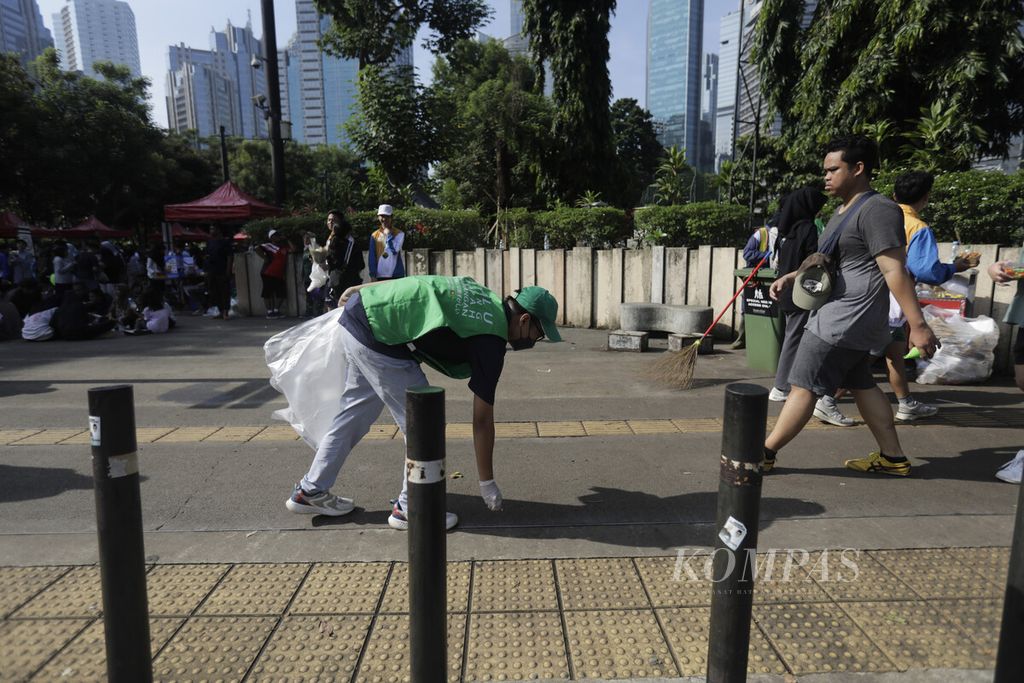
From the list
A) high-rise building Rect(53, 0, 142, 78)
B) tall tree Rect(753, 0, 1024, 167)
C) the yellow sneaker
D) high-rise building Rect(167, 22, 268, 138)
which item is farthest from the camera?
high-rise building Rect(53, 0, 142, 78)

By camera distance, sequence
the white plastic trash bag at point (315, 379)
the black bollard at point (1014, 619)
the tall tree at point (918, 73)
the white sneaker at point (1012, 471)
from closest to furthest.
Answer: the black bollard at point (1014, 619), the white plastic trash bag at point (315, 379), the white sneaker at point (1012, 471), the tall tree at point (918, 73)

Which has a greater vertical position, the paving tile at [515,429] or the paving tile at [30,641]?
the paving tile at [30,641]

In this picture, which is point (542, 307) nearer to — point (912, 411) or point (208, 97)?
point (912, 411)

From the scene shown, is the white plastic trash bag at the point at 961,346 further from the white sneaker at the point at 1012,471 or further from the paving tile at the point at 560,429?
the paving tile at the point at 560,429

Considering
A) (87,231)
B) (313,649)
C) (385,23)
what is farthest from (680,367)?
(87,231)

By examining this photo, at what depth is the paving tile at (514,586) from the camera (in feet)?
8.58

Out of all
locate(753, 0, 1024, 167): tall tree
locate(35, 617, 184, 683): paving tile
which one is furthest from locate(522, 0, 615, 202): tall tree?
locate(35, 617, 184, 683): paving tile

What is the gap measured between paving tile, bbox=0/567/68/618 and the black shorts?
8.56 metres

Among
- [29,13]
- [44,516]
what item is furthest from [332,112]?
[44,516]

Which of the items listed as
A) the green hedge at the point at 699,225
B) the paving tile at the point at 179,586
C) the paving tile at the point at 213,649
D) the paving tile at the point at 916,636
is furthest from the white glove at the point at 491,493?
the green hedge at the point at 699,225

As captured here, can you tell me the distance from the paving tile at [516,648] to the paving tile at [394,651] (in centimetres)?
4

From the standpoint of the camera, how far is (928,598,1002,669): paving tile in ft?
7.66

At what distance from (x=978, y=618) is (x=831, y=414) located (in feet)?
8.66

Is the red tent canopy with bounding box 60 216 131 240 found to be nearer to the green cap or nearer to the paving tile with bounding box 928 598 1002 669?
the green cap
